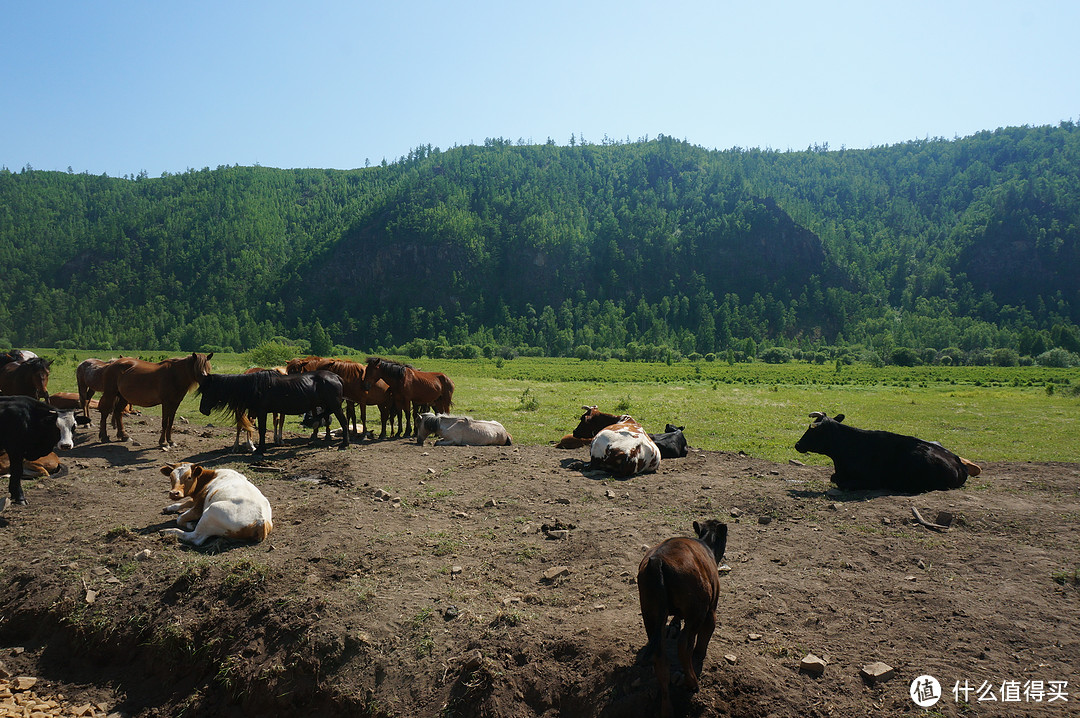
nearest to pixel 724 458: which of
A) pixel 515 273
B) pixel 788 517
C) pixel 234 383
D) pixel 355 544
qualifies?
pixel 788 517

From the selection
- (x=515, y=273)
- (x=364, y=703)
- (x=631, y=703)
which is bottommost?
(x=364, y=703)

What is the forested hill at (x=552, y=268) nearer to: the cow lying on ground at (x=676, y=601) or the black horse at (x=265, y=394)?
the black horse at (x=265, y=394)

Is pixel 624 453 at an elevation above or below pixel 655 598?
below

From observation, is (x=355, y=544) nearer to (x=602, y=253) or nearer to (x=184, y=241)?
(x=602, y=253)

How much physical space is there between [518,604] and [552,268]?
6538 inches

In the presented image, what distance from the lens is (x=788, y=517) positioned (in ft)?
30.2

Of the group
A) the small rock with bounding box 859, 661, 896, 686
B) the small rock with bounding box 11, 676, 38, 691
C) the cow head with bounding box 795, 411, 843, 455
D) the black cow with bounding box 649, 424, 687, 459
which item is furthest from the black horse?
the small rock with bounding box 859, 661, 896, 686

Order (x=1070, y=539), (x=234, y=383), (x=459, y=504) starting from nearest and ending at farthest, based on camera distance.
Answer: (x=1070, y=539), (x=459, y=504), (x=234, y=383)

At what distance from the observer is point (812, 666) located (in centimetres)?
520

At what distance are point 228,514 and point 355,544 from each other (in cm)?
180

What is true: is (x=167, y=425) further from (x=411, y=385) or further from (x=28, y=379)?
(x=411, y=385)

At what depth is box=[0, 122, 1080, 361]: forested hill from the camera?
136 meters

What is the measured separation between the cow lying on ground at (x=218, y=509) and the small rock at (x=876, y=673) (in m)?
7.24

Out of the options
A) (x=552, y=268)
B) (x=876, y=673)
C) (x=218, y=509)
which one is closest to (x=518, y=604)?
(x=876, y=673)
